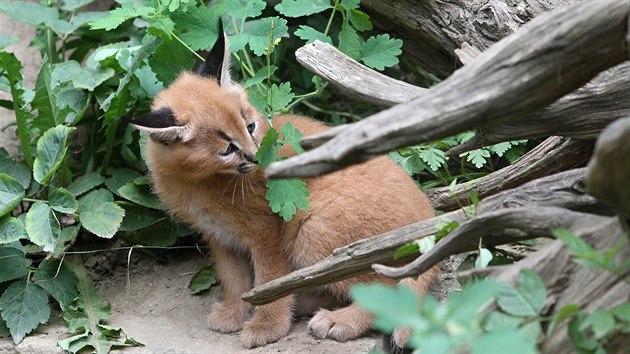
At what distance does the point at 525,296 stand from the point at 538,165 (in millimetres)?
1894

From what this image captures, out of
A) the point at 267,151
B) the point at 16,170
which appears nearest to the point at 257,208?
the point at 267,151

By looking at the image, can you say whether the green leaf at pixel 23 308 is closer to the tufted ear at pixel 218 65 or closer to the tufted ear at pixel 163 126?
the tufted ear at pixel 163 126

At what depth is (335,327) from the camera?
4668 mm

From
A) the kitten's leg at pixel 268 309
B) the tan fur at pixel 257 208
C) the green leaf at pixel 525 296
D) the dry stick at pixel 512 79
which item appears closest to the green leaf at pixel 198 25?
the tan fur at pixel 257 208

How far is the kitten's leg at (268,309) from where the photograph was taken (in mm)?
4789

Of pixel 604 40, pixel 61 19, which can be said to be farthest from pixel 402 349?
pixel 61 19

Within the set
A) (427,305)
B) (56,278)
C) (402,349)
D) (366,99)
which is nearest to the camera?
(427,305)

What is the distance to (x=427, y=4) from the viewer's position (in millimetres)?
5348

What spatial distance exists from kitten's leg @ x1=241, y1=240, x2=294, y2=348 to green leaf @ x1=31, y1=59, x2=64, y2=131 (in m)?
1.75

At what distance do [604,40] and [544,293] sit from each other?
0.97 metres

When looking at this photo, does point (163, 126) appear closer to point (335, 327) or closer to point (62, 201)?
point (62, 201)

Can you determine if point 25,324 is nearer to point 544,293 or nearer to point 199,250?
point 199,250

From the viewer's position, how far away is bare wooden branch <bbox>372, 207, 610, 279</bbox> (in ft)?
10.4

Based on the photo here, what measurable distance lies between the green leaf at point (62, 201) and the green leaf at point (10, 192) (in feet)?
0.64
